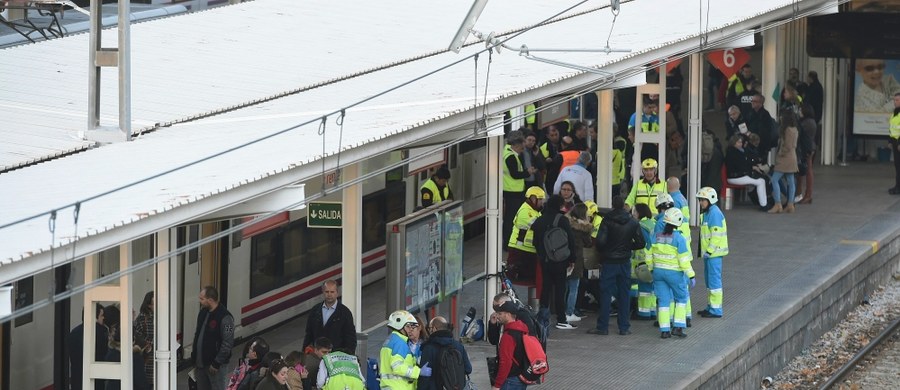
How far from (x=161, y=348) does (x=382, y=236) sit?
27.7 feet

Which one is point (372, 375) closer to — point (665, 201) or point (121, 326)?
point (121, 326)

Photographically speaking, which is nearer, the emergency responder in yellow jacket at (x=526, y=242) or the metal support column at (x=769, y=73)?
the emergency responder in yellow jacket at (x=526, y=242)

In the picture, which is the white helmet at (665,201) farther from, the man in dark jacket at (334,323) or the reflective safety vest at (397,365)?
the reflective safety vest at (397,365)

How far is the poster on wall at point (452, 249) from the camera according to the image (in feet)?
54.4

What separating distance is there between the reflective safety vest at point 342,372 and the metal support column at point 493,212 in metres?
3.39

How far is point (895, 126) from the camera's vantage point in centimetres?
2556

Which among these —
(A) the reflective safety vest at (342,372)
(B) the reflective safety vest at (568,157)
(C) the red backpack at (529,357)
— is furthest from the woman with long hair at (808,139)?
(A) the reflective safety vest at (342,372)

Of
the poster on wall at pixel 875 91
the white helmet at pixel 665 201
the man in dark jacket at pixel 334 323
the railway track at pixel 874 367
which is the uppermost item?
the poster on wall at pixel 875 91

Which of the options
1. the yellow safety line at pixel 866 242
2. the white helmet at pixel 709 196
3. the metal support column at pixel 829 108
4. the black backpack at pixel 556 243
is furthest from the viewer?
the metal support column at pixel 829 108

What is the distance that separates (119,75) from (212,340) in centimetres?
234

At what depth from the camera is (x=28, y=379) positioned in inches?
566

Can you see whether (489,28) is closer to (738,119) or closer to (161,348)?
(738,119)

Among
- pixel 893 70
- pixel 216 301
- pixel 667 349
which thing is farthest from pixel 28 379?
pixel 893 70

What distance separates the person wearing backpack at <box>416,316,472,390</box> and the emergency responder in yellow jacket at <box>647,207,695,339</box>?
4.18 m
